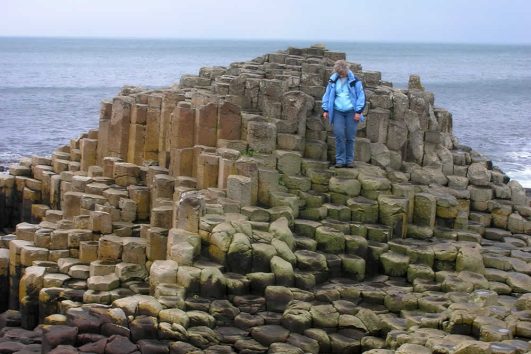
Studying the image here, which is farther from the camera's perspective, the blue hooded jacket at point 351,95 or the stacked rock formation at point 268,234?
the blue hooded jacket at point 351,95

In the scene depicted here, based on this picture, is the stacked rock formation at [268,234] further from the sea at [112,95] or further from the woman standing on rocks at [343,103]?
the sea at [112,95]

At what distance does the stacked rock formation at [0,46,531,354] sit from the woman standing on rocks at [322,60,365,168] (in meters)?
0.76

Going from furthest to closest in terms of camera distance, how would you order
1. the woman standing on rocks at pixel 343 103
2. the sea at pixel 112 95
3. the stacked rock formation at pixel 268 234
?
the sea at pixel 112 95 < the woman standing on rocks at pixel 343 103 < the stacked rock formation at pixel 268 234

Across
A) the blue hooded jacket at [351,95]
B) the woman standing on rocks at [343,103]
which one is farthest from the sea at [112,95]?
the blue hooded jacket at [351,95]

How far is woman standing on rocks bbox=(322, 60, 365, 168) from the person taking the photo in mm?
21188

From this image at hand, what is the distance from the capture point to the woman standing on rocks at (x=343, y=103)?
21.2 m

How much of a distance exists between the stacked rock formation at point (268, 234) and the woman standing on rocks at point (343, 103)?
2.49ft

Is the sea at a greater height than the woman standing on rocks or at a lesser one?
lesser

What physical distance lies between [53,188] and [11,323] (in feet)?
17.9

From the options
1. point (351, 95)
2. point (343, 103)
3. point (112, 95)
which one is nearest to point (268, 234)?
point (343, 103)

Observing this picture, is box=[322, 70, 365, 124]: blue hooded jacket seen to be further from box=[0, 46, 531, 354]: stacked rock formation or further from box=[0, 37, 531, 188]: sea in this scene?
box=[0, 37, 531, 188]: sea

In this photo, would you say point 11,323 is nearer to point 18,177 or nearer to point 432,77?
point 18,177

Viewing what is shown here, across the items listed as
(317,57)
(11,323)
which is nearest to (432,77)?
(317,57)

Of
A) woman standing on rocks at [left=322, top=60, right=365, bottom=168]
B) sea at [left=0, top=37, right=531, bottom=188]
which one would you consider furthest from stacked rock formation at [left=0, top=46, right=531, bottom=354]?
sea at [left=0, top=37, right=531, bottom=188]
